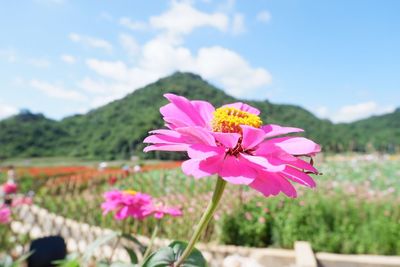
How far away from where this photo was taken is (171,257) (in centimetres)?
60

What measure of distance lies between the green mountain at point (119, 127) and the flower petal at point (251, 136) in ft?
98.7

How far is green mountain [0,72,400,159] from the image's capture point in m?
33.3

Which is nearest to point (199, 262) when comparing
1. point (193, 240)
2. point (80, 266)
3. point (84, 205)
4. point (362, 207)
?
point (193, 240)

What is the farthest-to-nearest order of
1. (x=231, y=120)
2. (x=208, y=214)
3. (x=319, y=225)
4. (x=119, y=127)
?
(x=119, y=127)
(x=319, y=225)
(x=231, y=120)
(x=208, y=214)

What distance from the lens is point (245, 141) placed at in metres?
0.59

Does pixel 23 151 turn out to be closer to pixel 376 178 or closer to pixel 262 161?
pixel 376 178

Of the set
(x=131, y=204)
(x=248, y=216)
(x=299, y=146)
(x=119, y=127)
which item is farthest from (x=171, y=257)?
(x=119, y=127)

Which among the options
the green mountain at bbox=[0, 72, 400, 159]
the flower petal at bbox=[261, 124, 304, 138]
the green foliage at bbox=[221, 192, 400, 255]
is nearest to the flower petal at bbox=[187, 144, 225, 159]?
the flower petal at bbox=[261, 124, 304, 138]

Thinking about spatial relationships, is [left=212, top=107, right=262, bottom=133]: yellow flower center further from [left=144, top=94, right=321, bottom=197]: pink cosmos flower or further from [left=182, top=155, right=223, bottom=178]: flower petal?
[left=182, top=155, right=223, bottom=178]: flower petal

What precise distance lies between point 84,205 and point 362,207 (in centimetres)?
366

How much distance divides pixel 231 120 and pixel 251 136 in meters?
0.07

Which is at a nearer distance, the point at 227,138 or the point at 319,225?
the point at 227,138

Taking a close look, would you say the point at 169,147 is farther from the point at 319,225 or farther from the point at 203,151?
the point at 319,225

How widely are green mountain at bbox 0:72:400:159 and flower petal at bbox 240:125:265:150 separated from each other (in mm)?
30078
